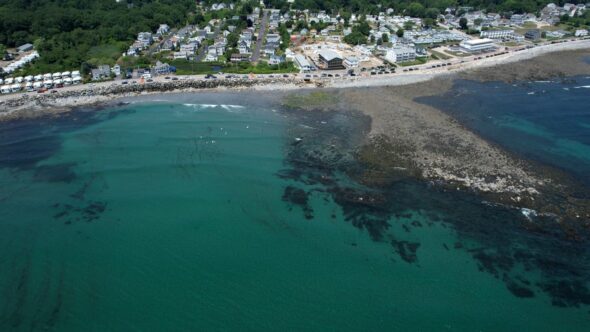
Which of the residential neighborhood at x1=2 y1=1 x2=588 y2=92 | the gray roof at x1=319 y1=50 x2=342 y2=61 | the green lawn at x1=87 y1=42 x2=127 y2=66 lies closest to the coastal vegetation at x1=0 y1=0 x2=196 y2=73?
the green lawn at x1=87 y1=42 x2=127 y2=66

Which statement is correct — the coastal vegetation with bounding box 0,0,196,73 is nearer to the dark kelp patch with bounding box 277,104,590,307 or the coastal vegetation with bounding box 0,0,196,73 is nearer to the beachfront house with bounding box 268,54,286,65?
the beachfront house with bounding box 268,54,286,65

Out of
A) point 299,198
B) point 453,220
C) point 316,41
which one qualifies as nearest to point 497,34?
point 316,41

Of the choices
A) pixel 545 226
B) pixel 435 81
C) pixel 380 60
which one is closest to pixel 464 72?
pixel 435 81

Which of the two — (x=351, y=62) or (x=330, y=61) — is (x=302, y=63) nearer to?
(x=330, y=61)

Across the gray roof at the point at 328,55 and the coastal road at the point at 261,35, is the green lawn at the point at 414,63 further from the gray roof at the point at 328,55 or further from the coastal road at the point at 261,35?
the coastal road at the point at 261,35

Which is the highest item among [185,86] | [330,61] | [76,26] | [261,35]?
[76,26]

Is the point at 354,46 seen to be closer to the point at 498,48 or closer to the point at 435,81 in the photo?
the point at 435,81

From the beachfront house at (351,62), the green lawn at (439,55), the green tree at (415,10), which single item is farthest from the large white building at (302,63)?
the green tree at (415,10)
